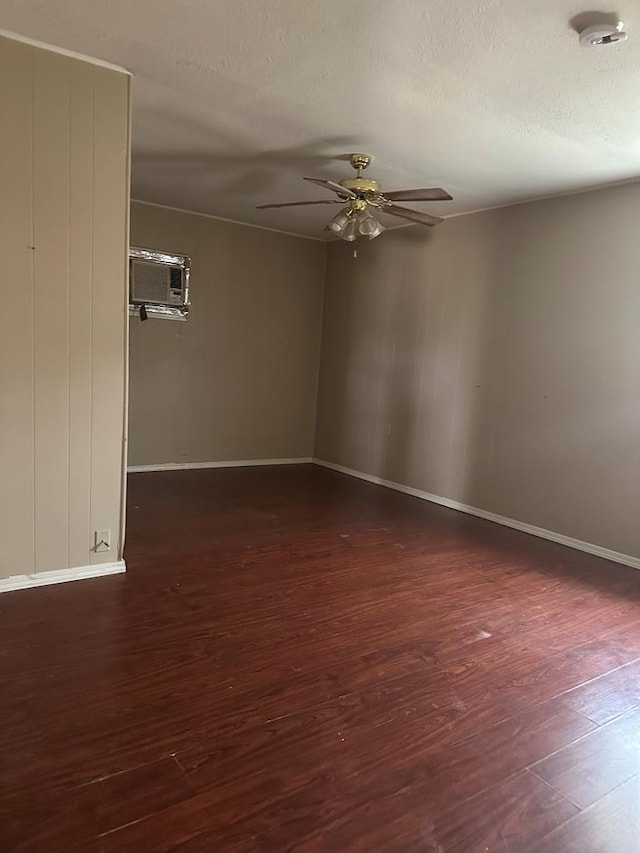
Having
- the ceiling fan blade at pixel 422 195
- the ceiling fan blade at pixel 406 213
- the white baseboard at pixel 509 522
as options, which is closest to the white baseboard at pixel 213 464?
the white baseboard at pixel 509 522

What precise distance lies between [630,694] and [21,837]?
222 cm

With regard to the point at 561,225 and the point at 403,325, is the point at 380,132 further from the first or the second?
the point at 403,325

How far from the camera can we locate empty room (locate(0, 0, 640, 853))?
1.85m

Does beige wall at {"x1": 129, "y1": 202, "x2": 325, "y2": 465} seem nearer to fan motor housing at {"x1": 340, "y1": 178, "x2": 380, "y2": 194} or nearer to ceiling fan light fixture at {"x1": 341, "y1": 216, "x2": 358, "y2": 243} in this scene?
ceiling fan light fixture at {"x1": 341, "y1": 216, "x2": 358, "y2": 243}

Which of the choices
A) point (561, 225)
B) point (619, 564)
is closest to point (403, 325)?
point (561, 225)

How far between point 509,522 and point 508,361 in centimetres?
130

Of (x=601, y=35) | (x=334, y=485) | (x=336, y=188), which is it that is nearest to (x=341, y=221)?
(x=336, y=188)

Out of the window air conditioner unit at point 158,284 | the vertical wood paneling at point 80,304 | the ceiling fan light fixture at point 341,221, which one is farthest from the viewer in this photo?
the window air conditioner unit at point 158,284

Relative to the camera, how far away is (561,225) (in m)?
4.42

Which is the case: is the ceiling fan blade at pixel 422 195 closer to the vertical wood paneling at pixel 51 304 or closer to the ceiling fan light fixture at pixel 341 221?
the ceiling fan light fixture at pixel 341 221

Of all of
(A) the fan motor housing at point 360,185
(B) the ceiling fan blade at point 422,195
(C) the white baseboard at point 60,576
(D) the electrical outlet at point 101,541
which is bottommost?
(C) the white baseboard at point 60,576

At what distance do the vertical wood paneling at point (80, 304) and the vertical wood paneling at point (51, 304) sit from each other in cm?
3

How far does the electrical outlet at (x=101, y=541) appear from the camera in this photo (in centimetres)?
325

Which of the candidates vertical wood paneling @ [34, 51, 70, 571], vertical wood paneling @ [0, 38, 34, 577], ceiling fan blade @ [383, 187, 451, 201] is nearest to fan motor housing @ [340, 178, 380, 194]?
ceiling fan blade @ [383, 187, 451, 201]
